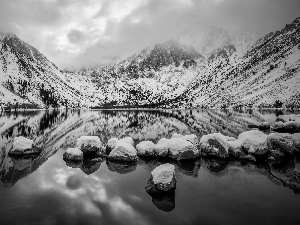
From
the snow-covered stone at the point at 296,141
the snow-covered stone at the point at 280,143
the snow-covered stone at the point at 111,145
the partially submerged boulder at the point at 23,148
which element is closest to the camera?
the snow-covered stone at the point at 280,143

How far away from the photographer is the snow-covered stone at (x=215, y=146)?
98.4ft

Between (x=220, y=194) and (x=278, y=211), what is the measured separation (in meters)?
4.16

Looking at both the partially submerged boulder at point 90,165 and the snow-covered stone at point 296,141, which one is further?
the snow-covered stone at point 296,141

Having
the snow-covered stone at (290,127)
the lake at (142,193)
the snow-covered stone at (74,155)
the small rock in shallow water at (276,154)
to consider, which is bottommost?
the lake at (142,193)

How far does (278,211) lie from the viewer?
16.2 meters

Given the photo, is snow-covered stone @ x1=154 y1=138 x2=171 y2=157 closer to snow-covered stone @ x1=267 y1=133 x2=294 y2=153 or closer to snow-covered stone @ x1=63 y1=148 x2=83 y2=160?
snow-covered stone @ x1=63 y1=148 x2=83 y2=160

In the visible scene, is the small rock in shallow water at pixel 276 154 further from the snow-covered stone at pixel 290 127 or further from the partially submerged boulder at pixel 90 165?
the snow-covered stone at pixel 290 127

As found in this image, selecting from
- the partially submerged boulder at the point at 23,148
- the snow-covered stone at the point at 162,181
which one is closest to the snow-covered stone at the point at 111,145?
the partially submerged boulder at the point at 23,148

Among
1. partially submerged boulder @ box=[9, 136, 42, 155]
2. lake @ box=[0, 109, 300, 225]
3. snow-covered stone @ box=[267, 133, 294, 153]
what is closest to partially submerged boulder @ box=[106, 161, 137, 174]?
lake @ box=[0, 109, 300, 225]

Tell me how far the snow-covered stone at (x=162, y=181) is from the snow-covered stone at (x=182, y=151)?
933 cm

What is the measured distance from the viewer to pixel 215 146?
30594 mm

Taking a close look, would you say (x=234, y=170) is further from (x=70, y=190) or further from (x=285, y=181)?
(x=70, y=190)

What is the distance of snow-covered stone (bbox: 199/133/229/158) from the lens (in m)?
30.0

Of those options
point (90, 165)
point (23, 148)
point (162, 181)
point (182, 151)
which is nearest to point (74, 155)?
point (90, 165)
